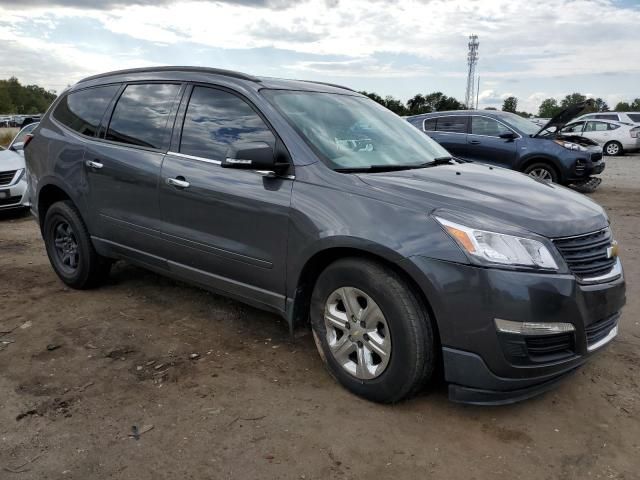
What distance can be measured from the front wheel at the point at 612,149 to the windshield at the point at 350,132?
20876 millimetres

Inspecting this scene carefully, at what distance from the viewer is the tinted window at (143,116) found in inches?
159

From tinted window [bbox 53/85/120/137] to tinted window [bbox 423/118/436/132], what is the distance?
817 centimetres

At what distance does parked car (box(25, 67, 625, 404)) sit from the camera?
268cm

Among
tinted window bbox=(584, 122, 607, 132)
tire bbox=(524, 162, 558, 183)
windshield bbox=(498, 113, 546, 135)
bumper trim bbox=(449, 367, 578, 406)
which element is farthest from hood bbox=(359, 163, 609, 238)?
tinted window bbox=(584, 122, 607, 132)

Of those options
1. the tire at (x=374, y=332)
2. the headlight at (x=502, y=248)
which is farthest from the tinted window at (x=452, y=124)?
the headlight at (x=502, y=248)

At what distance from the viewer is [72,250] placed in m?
4.98

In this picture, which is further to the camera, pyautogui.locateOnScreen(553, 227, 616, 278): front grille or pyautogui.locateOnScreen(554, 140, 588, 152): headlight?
pyautogui.locateOnScreen(554, 140, 588, 152): headlight

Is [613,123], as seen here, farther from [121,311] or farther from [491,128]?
[121,311]

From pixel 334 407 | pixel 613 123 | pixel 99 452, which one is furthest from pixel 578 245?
pixel 613 123

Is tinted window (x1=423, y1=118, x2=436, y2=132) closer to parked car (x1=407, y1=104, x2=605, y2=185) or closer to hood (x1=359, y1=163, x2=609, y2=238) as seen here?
parked car (x1=407, y1=104, x2=605, y2=185)

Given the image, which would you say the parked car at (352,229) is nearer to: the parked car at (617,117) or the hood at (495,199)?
the hood at (495,199)

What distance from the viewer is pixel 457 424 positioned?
293 cm

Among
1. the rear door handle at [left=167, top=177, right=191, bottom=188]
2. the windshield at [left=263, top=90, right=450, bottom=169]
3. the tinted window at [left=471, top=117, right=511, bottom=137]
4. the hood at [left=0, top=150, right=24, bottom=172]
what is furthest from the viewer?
the tinted window at [left=471, top=117, right=511, bottom=137]

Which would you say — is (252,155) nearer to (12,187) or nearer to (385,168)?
(385,168)
